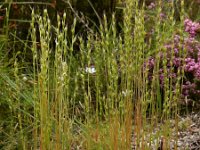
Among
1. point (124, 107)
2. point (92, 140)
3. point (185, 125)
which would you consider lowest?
point (185, 125)

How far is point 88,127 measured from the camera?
8.41 ft

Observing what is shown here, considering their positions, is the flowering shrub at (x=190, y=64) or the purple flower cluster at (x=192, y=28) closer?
the flowering shrub at (x=190, y=64)

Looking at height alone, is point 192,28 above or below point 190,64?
above

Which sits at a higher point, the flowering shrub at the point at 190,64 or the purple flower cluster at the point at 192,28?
the purple flower cluster at the point at 192,28

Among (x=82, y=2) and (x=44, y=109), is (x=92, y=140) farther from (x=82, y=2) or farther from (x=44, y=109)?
(x=82, y=2)

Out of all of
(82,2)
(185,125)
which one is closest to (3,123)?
(185,125)

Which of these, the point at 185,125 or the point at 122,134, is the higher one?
the point at 122,134

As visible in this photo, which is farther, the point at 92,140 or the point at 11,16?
the point at 11,16

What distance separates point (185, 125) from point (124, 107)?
1.36 meters

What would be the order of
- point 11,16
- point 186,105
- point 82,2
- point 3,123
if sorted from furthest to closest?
point 82,2
point 11,16
point 186,105
point 3,123

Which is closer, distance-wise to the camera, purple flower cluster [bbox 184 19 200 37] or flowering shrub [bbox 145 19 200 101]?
flowering shrub [bbox 145 19 200 101]

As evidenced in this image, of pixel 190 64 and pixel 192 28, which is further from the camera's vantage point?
pixel 192 28

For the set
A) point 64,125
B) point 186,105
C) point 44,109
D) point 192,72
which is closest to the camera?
point 44,109

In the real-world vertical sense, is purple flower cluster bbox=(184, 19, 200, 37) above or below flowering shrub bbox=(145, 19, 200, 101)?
above
